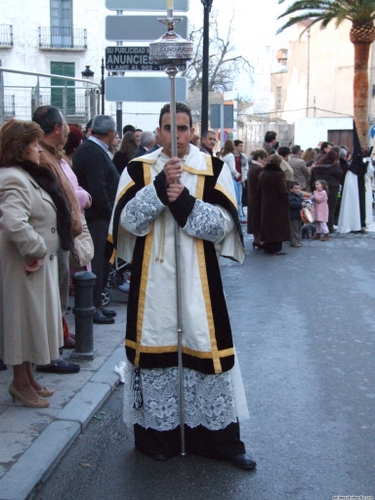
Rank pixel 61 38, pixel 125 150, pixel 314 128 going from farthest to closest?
pixel 314 128 → pixel 61 38 → pixel 125 150

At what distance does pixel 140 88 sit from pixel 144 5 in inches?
45.7

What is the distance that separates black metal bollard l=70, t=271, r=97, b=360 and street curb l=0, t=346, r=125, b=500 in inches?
10.6

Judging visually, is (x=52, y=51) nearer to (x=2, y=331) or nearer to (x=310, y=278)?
(x=310, y=278)

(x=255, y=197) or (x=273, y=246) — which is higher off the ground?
(x=255, y=197)

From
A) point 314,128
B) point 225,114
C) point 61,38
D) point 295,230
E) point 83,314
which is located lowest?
point 295,230

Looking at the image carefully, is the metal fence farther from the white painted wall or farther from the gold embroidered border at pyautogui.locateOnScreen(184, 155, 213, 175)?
the white painted wall

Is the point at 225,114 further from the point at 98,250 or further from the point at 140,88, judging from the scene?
the point at 98,250

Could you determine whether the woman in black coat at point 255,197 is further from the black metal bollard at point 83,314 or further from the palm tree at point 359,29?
the palm tree at point 359,29

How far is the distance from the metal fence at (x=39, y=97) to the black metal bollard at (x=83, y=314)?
322cm

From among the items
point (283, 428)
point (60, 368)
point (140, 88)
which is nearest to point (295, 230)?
point (140, 88)

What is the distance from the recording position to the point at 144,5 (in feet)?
30.0

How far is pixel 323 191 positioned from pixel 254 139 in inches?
993

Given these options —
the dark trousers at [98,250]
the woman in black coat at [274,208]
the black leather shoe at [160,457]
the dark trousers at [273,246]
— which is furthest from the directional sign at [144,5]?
the black leather shoe at [160,457]

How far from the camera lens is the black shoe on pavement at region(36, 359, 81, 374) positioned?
5773 millimetres
